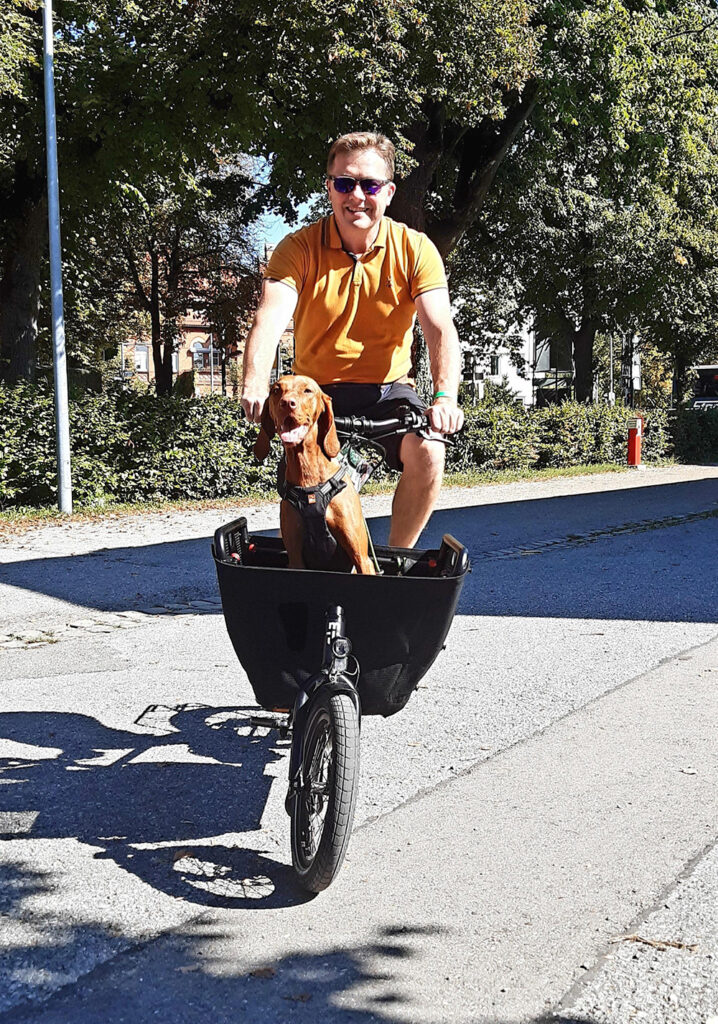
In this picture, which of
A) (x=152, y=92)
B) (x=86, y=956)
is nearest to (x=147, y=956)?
(x=86, y=956)

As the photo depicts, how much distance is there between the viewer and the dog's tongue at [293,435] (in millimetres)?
3076

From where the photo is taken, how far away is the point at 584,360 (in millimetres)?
30812

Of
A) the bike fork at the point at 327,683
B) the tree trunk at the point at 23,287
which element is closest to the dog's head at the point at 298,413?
the bike fork at the point at 327,683

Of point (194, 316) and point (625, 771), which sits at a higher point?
point (194, 316)

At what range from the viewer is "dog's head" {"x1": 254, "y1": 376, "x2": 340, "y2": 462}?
308 centimetres

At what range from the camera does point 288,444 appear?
3.12 metres

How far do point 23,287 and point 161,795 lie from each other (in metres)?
14.9

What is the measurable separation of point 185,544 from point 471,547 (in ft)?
9.40

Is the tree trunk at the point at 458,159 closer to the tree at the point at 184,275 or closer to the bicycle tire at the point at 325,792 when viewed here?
the tree at the point at 184,275

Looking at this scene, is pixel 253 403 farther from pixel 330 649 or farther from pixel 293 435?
pixel 330 649

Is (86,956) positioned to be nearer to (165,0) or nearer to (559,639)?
(559,639)

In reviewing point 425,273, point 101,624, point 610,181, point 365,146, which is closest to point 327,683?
point 425,273

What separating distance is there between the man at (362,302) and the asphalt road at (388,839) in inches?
49.0

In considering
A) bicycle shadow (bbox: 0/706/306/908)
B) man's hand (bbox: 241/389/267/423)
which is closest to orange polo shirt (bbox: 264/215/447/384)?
man's hand (bbox: 241/389/267/423)
